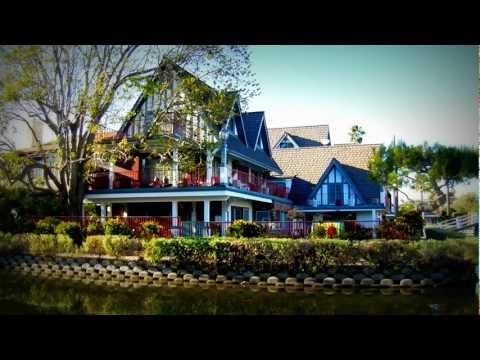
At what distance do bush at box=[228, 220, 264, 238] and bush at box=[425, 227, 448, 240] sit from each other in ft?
9.76

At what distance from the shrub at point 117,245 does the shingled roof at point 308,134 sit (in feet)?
13.0

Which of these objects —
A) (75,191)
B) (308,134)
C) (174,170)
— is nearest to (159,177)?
(174,170)

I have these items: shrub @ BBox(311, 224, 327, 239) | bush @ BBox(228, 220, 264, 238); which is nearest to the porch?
bush @ BBox(228, 220, 264, 238)

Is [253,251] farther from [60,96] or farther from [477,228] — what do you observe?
[60,96]

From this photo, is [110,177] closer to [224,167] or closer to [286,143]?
[224,167]

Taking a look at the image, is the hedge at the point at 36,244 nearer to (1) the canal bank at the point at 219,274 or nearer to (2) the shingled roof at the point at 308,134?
(1) the canal bank at the point at 219,274

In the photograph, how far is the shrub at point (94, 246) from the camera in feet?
28.7

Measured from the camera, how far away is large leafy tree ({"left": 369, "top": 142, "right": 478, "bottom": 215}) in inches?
265

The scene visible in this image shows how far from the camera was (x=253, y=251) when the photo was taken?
8.11 metres

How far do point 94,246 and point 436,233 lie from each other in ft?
20.5

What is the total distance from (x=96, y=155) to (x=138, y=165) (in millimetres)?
1572

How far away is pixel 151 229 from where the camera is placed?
8.81 m

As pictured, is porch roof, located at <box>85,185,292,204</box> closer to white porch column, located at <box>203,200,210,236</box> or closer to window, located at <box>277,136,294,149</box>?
white porch column, located at <box>203,200,210,236</box>
